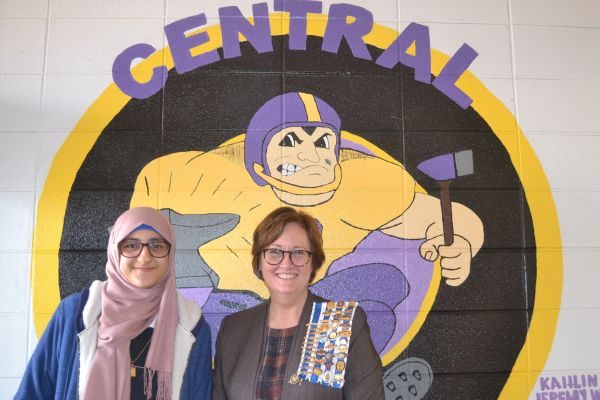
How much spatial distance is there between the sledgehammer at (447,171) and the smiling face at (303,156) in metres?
0.38

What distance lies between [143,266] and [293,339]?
46 centimetres

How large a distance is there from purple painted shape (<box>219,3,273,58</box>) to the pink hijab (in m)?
0.89

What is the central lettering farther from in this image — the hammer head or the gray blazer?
the gray blazer

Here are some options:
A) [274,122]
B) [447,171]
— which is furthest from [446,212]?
[274,122]

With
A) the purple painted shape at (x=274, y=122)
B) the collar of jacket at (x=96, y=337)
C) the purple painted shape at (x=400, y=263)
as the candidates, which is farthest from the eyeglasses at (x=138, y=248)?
the purple painted shape at (x=400, y=263)

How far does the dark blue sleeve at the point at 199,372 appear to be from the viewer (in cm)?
126

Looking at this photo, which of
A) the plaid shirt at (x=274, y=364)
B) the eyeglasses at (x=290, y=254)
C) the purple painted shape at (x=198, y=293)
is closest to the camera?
the plaid shirt at (x=274, y=364)

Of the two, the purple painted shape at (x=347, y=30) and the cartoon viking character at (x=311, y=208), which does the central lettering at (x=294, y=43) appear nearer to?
the purple painted shape at (x=347, y=30)

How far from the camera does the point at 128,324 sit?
49.6 inches

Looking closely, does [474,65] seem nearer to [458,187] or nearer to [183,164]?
[458,187]

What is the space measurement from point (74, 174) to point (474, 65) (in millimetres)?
1705

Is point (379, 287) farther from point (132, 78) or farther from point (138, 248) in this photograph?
point (132, 78)

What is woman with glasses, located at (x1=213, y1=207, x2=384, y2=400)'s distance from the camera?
3.96 feet

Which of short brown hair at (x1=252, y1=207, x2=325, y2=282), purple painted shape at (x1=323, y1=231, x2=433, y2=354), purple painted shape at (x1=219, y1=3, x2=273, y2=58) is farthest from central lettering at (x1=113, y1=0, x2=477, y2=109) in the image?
short brown hair at (x1=252, y1=207, x2=325, y2=282)
